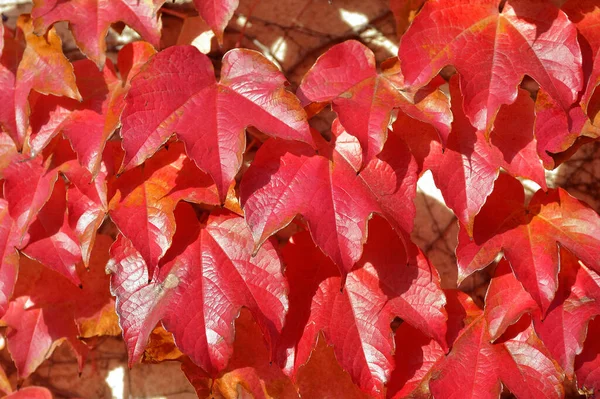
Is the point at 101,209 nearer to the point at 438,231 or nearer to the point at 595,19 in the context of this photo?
the point at 438,231

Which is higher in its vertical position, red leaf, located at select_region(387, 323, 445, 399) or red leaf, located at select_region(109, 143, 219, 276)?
red leaf, located at select_region(109, 143, 219, 276)

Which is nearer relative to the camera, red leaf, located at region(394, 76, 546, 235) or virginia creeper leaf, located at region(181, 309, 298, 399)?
red leaf, located at region(394, 76, 546, 235)

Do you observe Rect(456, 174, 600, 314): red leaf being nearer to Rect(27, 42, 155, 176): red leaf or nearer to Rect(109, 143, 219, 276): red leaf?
Rect(109, 143, 219, 276): red leaf

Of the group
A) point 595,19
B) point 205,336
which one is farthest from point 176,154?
point 595,19

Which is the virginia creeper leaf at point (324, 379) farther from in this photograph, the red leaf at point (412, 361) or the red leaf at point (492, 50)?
the red leaf at point (492, 50)

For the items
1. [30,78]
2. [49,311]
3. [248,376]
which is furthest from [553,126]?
[49,311]

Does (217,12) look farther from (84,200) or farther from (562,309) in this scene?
(562,309)

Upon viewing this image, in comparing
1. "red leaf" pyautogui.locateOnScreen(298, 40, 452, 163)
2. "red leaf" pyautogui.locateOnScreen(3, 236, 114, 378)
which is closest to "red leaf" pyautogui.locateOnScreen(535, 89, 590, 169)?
"red leaf" pyautogui.locateOnScreen(298, 40, 452, 163)
